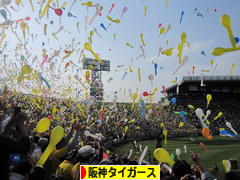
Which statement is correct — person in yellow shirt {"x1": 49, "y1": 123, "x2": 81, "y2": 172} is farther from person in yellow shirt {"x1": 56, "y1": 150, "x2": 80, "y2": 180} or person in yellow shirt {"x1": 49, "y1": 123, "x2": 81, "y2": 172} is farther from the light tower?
the light tower

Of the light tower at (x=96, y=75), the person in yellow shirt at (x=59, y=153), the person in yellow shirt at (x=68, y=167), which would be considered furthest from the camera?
the light tower at (x=96, y=75)

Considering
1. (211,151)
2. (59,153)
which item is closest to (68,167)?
(59,153)

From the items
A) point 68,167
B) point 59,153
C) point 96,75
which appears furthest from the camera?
point 96,75

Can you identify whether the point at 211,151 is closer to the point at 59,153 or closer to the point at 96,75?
the point at 59,153

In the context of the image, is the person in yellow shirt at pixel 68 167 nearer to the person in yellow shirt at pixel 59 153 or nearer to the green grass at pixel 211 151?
the person in yellow shirt at pixel 59 153

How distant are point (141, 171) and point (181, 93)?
31995 millimetres

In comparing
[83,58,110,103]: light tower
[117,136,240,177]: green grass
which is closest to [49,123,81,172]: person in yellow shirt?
[117,136,240,177]: green grass

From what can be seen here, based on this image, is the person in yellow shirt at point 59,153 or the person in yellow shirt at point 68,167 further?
the person in yellow shirt at point 59,153

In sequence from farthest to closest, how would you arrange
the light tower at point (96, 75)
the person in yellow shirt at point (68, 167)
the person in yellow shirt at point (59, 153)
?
the light tower at point (96, 75) < the person in yellow shirt at point (59, 153) < the person in yellow shirt at point (68, 167)

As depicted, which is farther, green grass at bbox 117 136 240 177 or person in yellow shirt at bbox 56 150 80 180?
green grass at bbox 117 136 240 177

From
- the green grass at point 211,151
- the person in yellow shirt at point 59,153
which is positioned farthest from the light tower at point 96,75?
the person in yellow shirt at point 59,153

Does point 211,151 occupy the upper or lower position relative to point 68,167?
lower

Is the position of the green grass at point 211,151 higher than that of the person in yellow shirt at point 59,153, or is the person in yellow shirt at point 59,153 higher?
the person in yellow shirt at point 59,153

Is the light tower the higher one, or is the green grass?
the light tower
